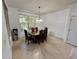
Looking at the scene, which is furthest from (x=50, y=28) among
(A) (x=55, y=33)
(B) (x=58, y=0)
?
(B) (x=58, y=0)

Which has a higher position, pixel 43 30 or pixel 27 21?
pixel 27 21

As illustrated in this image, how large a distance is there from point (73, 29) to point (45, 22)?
5069 millimetres

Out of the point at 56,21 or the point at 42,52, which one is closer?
the point at 42,52

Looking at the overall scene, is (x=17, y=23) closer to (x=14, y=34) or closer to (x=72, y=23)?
(x=14, y=34)

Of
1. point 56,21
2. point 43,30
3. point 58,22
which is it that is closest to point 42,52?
point 43,30

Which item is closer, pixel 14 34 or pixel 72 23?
pixel 72 23

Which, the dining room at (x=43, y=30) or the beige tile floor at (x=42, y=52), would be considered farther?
the dining room at (x=43, y=30)

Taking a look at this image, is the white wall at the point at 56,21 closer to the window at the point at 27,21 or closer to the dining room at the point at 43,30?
the dining room at the point at 43,30

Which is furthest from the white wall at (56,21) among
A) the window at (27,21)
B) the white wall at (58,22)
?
the window at (27,21)

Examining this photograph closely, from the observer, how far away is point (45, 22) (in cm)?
1020

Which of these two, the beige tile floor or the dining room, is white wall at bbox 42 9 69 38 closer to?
→ the dining room

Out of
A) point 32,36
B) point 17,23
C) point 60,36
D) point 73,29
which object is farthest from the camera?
point 60,36

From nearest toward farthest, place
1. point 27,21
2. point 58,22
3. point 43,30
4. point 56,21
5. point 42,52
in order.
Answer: point 42,52 → point 43,30 → point 58,22 → point 56,21 → point 27,21

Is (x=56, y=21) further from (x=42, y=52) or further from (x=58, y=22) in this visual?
(x=42, y=52)
